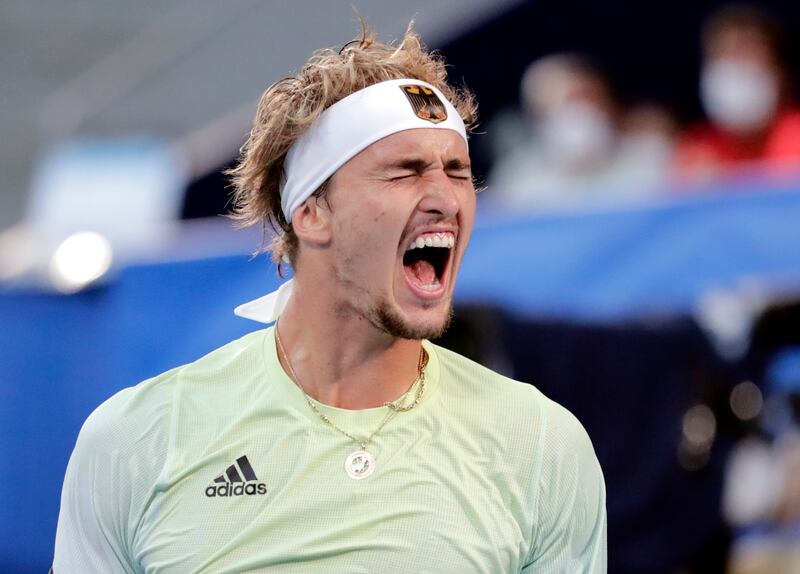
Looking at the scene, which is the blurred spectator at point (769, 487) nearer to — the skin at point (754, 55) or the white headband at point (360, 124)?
the white headband at point (360, 124)

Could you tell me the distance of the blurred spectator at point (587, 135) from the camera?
25.5 ft

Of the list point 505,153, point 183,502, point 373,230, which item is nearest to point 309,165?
point 373,230

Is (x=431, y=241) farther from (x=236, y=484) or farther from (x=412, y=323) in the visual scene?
(x=236, y=484)

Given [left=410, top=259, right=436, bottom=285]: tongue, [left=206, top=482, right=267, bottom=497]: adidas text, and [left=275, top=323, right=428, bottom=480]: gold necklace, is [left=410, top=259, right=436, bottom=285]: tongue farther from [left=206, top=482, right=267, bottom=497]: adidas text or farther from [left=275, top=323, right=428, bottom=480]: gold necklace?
[left=206, top=482, right=267, bottom=497]: adidas text

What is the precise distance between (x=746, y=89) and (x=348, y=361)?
183 inches

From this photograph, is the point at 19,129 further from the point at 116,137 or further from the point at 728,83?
the point at 728,83

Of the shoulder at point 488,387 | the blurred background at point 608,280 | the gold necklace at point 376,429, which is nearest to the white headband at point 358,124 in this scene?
the gold necklace at point 376,429

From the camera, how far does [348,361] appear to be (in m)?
3.10

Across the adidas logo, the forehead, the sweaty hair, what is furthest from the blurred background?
the adidas logo

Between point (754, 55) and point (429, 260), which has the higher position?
point (754, 55)

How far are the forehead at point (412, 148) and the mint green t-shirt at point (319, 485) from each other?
0.47 meters

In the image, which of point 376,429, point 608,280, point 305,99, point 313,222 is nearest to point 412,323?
point 376,429

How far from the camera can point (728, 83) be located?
725cm

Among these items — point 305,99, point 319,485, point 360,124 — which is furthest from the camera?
point 305,99
